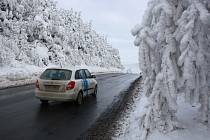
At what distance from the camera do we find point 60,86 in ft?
46.1

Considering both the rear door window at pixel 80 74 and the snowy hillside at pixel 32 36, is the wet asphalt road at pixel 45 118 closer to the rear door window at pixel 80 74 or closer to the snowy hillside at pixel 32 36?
the rear door window at pixel 80 74

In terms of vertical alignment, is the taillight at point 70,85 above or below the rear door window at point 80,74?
below

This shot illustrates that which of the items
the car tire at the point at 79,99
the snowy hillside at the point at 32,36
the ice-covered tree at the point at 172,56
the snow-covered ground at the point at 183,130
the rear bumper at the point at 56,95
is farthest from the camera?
the snowy hillside at the point at 32,36

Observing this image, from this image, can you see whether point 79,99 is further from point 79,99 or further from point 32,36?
point 32,36

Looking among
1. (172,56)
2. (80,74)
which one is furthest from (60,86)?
(172,56)

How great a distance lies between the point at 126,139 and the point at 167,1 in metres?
3.33

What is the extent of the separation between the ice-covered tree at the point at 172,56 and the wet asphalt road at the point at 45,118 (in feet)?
8.04

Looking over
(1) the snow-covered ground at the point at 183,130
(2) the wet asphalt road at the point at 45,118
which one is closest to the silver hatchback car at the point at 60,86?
(2) the wet asphalt road at the point at 45,118

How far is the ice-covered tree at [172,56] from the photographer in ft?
23.0

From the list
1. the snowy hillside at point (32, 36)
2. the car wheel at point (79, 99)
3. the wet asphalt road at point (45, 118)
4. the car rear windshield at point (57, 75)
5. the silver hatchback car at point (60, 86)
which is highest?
the snowy hillside at point (32, 36)

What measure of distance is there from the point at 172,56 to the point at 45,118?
534cm

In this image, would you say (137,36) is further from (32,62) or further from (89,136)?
(32,62)

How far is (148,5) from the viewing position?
25.9 feet

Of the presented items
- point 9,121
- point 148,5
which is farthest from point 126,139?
point 9,121
